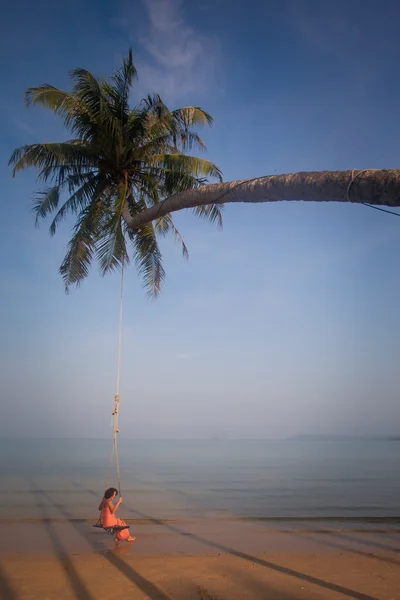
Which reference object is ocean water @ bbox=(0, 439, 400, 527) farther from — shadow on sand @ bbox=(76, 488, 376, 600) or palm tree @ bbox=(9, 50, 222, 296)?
palm tree @ bbox=(9, 50, 222, 296)

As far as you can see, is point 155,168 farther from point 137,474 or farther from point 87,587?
point 137,474

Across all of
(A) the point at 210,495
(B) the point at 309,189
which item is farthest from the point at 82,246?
(A) the point at 210,495

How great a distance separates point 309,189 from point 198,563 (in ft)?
19.8

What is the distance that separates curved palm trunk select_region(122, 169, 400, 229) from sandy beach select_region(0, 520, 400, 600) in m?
4.91

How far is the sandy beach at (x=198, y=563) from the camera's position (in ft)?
19.8

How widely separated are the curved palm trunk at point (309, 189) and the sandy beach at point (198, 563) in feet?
16.1

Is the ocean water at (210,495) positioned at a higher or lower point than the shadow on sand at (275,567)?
lower

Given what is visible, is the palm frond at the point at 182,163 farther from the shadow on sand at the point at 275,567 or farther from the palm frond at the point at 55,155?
the shadow on sand at the point at 275,567

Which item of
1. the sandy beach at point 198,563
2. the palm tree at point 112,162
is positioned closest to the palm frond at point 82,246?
the palm tree at point 112,162

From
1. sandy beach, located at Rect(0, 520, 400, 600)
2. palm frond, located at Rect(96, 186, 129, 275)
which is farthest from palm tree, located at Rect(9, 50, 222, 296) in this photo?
sandy beach, located at Rect(0, 520, 400, 600)

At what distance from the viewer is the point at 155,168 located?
9555mm

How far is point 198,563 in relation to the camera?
24.1 ft

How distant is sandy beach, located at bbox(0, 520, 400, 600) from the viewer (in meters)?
6.03

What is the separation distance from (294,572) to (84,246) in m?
7.29
